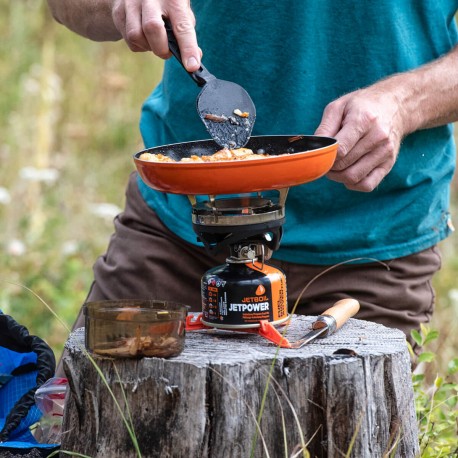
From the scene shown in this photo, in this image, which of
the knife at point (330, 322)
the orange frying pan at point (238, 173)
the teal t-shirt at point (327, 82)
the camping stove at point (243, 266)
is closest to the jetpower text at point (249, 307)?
the camping stove at point (243, 266)

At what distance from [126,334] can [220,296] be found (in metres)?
0.29

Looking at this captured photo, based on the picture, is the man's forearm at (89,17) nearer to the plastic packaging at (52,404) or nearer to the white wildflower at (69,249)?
the plastic packaging at (52,404)

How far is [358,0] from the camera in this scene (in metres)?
2.89

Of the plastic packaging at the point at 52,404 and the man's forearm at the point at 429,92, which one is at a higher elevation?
the man's forearm at the point at 429,92

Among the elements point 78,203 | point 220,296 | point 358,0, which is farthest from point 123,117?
point 220,296

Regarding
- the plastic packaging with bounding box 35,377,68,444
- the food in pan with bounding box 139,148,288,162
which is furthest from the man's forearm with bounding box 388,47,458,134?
the plastic packaging with bounding box 35,377,68,444

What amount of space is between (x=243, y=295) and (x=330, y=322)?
0.26 metres

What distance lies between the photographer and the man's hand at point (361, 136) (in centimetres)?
251

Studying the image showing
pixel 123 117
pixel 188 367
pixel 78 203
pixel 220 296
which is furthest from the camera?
pixel 123 117

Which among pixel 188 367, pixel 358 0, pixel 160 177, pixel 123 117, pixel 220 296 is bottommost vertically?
pixel 188 367

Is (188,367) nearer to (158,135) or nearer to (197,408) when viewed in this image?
(197,408)

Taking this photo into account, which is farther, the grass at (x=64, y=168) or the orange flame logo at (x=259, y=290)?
the grass at (x=64, y=168)

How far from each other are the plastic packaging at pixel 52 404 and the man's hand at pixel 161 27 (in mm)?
948

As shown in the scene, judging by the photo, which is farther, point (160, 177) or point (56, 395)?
point (56, 395)
